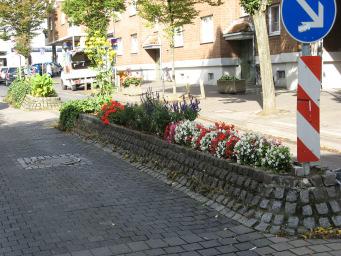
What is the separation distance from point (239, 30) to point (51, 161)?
68.0 ft

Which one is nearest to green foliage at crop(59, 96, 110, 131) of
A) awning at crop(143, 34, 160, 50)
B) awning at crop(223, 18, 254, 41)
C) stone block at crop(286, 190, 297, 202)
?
stone block at crop(286, 190, 297, 202)

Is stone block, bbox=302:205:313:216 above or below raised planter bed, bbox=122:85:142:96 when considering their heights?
below

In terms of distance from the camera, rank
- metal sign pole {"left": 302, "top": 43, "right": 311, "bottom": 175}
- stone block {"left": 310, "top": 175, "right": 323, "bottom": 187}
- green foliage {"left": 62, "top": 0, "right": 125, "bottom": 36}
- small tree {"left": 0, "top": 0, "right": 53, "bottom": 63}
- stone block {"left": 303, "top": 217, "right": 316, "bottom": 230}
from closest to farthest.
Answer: stone block {"left": 303, "top": 217, "right": 316, "bottom": 230}
stone block {"left": 310, "top": 175, "right": 323, "bottom": 187}
metal sign pole {"left": 302, "top": 43, "right": 311, "bottom": 175}
green foliage {"left": 62, "top": 0, "right": 125, "bottom": 36}
small tree {"left": 0, "top": 0, "right": 53, "bottom": 63}

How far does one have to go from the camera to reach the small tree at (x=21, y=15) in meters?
50.1

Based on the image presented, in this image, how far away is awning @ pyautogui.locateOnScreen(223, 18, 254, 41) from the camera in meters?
28.7

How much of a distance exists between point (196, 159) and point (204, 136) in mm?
340

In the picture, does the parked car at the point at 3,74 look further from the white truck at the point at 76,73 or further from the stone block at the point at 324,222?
the stone block at the point at 324,222

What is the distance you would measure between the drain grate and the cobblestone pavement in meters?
0.04

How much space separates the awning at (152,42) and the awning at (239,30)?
924 centimetres

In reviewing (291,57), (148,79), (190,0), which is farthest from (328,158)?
(148,79)

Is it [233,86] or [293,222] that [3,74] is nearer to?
[233,86]

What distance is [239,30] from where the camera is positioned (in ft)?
95.8

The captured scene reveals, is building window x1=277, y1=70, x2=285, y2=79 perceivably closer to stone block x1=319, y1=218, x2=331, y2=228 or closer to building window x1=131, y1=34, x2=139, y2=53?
building window x1=131, y1=34, x2=139, y2=53

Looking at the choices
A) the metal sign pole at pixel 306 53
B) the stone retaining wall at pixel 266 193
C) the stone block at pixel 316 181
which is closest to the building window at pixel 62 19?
the stone retaining wall at pixel 266 193
